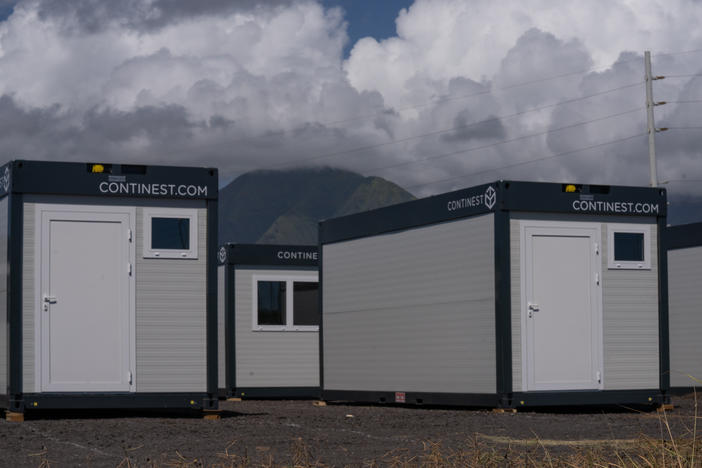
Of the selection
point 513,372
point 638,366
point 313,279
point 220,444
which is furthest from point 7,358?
point 313,279

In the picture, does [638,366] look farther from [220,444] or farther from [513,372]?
[220,444]

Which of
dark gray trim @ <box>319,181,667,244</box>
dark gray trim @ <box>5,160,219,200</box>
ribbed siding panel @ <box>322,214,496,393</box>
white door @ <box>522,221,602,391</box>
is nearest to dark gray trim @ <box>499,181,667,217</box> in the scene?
dark gray trim @ <box>319,181,667,244</box>

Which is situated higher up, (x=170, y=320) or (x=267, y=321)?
(x=170, y=320)

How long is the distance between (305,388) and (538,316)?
301 inches

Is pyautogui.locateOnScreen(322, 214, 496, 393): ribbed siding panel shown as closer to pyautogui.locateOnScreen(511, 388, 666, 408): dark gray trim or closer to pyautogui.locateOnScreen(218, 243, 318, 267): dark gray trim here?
pyautogui.locateOnScreen(511, 388, 666, 408): dark gray trim

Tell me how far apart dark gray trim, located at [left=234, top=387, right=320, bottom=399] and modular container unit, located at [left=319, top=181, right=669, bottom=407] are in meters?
4.83

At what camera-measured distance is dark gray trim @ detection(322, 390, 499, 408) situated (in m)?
14.2

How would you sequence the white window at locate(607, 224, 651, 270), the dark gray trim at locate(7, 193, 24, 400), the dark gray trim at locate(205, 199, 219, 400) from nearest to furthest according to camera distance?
the dark gray trim at locate(7, 193, 24, 400)
the dark gray trim at locate(205, 199, 219, 400)
the white window at locate(607, 224, 651, 270)

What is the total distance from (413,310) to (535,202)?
2638 mm

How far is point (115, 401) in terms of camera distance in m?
12.4

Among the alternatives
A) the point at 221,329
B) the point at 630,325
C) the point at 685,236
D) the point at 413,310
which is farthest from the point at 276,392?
the point at 630,325

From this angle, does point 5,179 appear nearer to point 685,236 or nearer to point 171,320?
point 171,320

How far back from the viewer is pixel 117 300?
12.5m

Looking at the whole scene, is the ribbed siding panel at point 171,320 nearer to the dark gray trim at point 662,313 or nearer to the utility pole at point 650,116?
the dark gray trim at point 662,313
